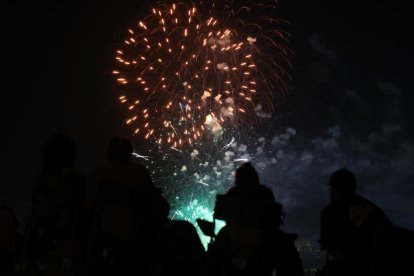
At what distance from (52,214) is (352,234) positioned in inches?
110

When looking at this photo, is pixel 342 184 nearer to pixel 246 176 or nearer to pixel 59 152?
pixel 246 176

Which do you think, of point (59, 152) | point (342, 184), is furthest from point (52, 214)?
point (342, 184)

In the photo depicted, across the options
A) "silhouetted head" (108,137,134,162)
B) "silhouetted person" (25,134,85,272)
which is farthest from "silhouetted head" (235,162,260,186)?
"silhouetted person" (25,134,85,272)

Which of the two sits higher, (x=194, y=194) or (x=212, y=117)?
(x=212, y=117)

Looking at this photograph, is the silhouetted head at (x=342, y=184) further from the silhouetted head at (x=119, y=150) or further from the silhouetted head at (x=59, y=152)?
the silhouetted head at (x=59, y=152)

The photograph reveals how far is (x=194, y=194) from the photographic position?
24.1m

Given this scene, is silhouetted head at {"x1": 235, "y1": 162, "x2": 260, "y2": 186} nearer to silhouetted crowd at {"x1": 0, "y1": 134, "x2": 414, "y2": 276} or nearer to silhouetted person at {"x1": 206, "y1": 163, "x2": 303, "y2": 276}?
silhouetted crowd at {"x1": 0, "y1": 134, "x2": 414, "y2": 276}

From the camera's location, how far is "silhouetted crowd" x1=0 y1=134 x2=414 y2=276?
4.34 meters

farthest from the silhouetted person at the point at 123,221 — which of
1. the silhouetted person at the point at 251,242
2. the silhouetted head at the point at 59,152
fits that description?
the silhouetted person at the point at 251,242

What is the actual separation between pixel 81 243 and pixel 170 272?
1.15 m

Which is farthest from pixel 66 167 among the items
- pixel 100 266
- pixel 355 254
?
pixel 355 254

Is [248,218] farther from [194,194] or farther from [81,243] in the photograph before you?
[194,194]

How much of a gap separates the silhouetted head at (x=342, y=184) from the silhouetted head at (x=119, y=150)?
2.08 meters

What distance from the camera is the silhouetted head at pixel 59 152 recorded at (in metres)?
4.88
